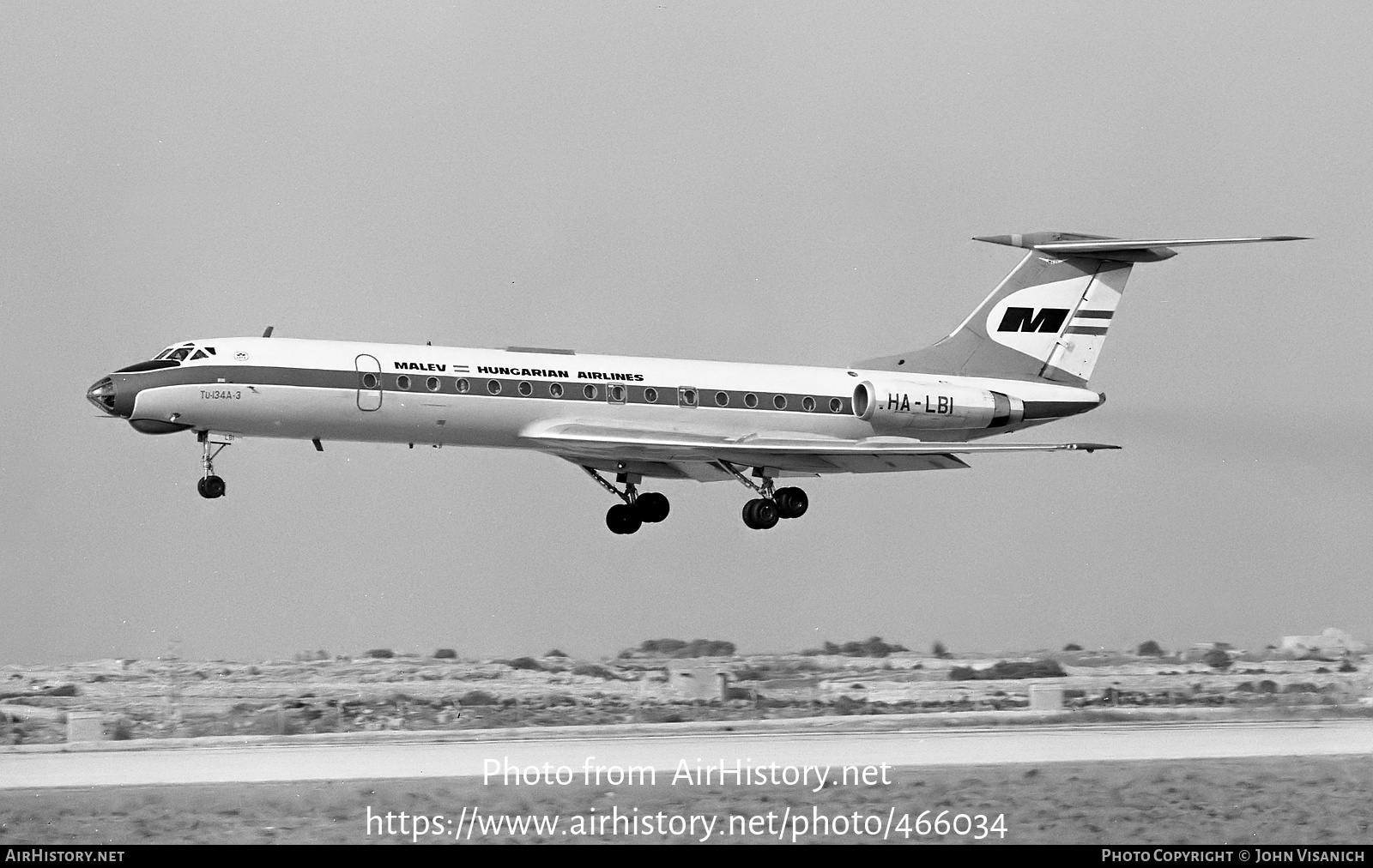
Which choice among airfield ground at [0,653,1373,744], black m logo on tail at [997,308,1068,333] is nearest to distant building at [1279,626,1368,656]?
airfield ground at [0,653,1373,744]

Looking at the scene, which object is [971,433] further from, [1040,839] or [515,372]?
[1040,839]

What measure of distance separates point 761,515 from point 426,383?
7129mm

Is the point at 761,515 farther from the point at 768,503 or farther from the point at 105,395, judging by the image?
the point at 105,395

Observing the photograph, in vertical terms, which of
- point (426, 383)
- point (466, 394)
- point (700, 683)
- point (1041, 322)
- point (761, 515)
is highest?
point (1041, 322)

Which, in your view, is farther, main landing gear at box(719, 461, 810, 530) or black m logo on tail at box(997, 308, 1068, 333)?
black m logo on tail at box(997, 308, 1068, 333)

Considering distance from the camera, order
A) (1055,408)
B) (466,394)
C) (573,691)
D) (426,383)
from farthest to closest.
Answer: (1055,408) < (573,691) < (466,394) < (426,383)

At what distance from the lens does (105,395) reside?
30.5 meters

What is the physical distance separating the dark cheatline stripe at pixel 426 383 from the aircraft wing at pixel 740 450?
1.80 feet

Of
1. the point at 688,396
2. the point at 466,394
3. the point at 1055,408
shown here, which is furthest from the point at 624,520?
the point at 1055,408

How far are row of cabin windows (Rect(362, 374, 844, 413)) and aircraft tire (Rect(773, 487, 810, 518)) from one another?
1.63 metres

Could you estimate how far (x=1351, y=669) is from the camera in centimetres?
3869

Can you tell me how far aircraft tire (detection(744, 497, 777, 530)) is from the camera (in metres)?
35.2

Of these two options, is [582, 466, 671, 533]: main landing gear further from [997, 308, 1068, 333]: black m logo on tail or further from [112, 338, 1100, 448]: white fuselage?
[997, 308, 1068, 333]: black m logo on tail

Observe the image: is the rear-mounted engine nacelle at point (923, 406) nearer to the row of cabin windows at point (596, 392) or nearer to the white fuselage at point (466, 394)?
the white fuselage at point (466, 394)
